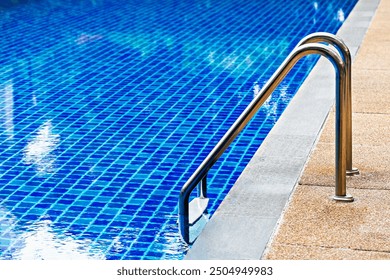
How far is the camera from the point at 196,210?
3.89 meters

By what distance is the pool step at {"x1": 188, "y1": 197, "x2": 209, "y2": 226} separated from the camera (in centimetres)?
381

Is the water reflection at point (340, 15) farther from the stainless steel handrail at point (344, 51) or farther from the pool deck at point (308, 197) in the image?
the stainless steel handrail at point (344, 51)

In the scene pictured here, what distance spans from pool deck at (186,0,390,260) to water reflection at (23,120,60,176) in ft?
4.45

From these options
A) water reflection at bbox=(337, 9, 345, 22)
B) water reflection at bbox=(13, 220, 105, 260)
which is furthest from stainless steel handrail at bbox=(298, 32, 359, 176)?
water reflection at bbox=(337, 9, 345, 22)

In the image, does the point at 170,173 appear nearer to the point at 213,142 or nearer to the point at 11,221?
the point at 213,142

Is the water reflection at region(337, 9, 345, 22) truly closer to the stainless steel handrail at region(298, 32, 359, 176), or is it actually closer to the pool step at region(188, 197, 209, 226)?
the stainless steel handrail at region(298, 32, 359, 176)

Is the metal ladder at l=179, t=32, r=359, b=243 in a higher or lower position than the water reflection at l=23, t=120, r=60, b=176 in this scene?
higher

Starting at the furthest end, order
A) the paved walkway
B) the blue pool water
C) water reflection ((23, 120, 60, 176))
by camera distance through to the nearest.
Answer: water reflection ((23, 120, 60, 176)) < the blue pool water < the paved walkway

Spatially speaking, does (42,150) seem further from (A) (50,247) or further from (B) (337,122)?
(B) (337,122)

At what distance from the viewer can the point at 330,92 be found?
615cm

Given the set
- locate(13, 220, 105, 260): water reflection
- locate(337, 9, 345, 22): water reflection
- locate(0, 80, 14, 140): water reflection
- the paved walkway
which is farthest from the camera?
locate(337, 9, 345, 22): water reflection

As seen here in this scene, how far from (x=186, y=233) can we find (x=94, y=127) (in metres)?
2.58

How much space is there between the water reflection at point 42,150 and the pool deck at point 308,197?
4.45ft

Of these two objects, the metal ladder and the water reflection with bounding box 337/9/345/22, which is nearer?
the metal ladder
